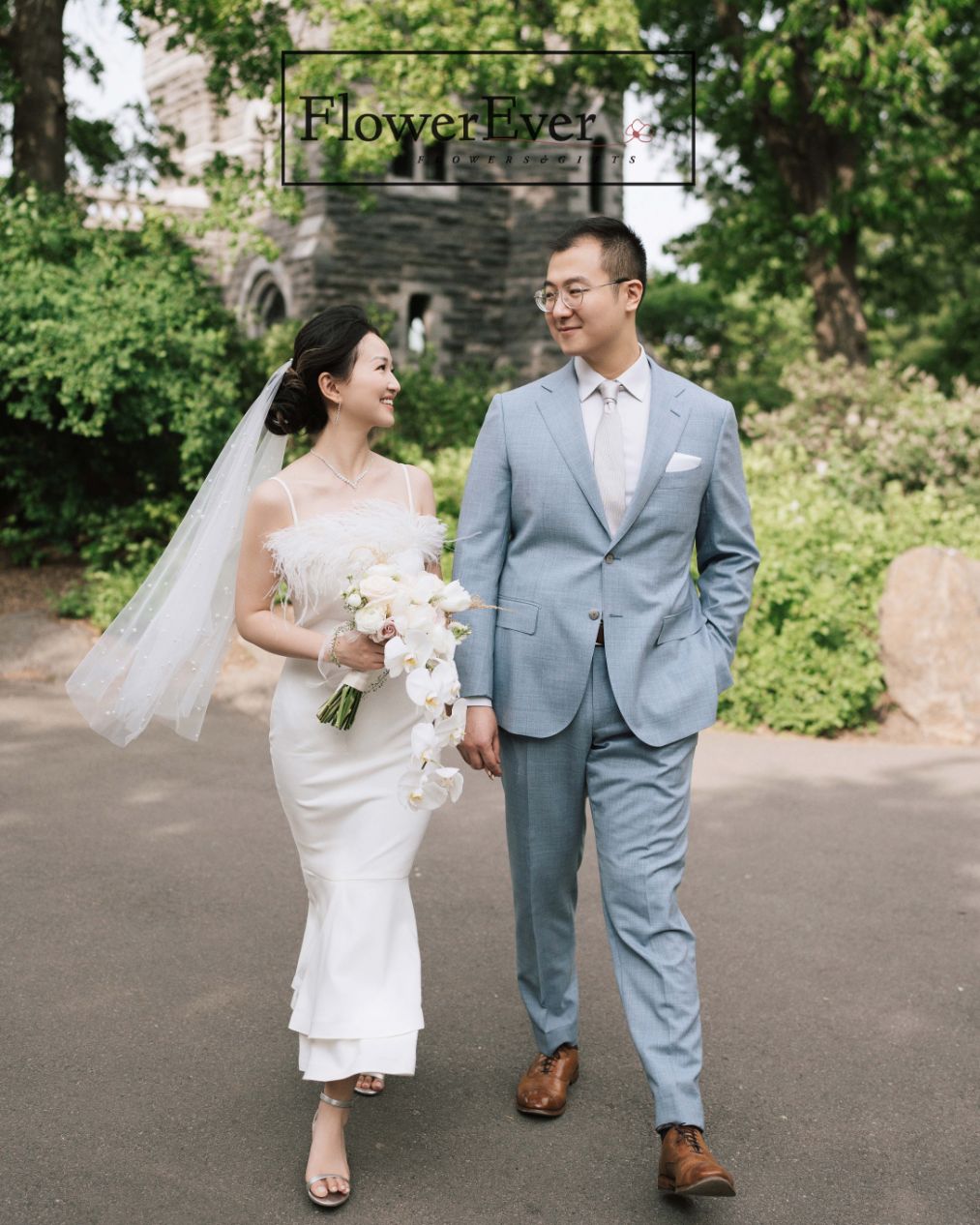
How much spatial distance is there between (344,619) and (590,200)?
22304 mm

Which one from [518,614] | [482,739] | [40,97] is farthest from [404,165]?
[482,739]

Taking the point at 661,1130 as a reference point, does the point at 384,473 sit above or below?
above

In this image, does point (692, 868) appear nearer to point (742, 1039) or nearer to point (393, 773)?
point (742, 1039)

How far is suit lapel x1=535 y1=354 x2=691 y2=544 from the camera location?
11.2 feet

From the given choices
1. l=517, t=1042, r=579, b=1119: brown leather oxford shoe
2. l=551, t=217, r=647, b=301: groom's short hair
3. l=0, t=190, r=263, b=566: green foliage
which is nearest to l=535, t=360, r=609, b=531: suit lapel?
l=551, t=217, r=647, b=301: groom's short hair

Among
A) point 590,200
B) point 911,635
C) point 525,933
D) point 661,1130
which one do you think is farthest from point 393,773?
point 590,200

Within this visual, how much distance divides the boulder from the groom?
6.00 m

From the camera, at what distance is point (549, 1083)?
3.65m

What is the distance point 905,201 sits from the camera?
56.2ft

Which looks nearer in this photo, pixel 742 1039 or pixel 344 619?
pixel 344 619

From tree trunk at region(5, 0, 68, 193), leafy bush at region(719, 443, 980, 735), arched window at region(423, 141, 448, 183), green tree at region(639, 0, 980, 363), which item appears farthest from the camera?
arched window at region(423, 141, 448, 183)

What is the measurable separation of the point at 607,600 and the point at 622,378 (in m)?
0.63

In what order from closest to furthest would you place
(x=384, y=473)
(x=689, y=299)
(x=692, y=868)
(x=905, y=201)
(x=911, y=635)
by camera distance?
(x=384, y=473) → (x=692, y=868) → (x=911, y=635) → (x=905, y=201) → (x=689, y=299)

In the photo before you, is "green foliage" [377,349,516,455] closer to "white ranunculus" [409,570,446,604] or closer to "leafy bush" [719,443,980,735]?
"leafy bush" [719,443,980,735]
